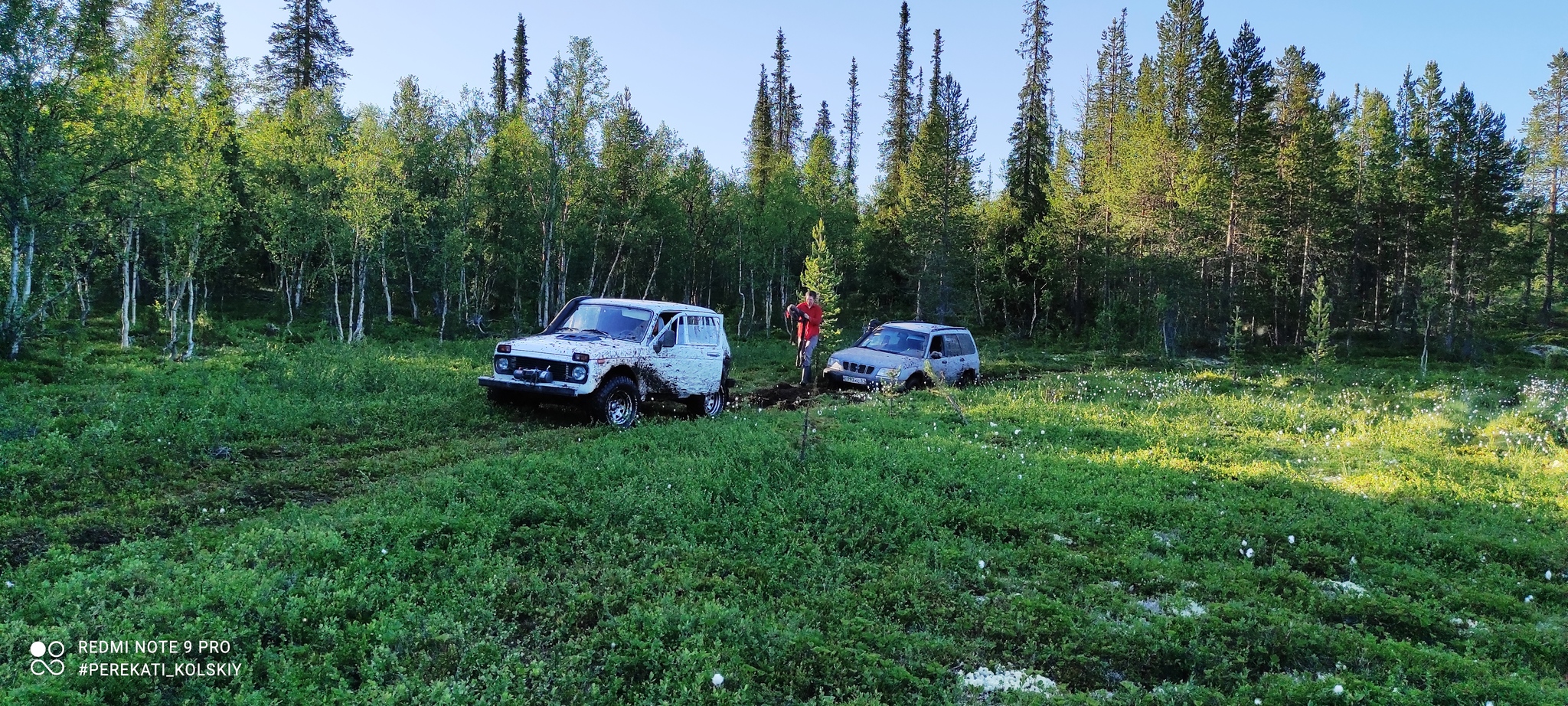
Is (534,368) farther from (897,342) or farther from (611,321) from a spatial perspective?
(897,342)

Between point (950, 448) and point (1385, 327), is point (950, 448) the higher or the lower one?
the lower one

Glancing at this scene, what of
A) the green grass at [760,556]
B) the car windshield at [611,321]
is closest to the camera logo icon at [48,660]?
the green grass at [760,556]

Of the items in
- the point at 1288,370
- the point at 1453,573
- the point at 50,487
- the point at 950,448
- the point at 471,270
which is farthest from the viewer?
the point at 471,270

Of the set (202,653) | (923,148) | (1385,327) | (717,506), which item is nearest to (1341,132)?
(1385,327)

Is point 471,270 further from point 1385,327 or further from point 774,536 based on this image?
point 1385,327

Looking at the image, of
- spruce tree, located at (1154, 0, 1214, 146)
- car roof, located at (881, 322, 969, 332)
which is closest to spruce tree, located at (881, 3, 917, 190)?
spruce tree, located at (1154, 0, 1214, 146)

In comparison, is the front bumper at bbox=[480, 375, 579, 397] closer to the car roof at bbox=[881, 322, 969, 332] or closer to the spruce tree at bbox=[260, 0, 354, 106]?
the car roof at bbox=[881, 322, 969, 332]

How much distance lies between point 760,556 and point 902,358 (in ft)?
34.8

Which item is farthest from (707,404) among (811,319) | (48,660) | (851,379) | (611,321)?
(48,660)

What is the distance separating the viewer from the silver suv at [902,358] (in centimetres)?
1541

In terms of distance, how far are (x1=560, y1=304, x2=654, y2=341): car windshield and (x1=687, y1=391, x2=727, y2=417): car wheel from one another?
1.62 meters

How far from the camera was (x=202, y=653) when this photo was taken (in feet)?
11.9

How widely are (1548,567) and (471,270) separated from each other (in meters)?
38.1

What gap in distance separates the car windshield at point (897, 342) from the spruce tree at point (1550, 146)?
184ft
